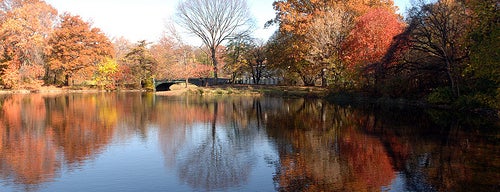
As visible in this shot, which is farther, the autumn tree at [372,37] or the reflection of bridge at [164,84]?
the reflection of bridge at [164,84]

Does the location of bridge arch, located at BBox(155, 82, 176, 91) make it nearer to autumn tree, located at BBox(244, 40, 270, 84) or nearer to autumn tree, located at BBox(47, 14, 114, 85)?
autumn tree, located at BBox(47, 14, 114, 85)

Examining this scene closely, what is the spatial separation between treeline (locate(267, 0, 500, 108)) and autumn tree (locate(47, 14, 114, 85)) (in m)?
28.0

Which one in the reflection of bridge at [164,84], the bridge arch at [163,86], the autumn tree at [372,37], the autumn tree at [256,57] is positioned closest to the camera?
the autumn tree at [372,37]

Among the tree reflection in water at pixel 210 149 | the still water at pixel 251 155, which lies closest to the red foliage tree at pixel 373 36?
the still water at pixel 251 155

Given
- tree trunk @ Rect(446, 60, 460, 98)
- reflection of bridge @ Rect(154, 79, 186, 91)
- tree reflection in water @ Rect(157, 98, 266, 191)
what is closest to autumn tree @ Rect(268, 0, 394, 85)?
tree trunk @ Rect(446, 60, 460, 98)

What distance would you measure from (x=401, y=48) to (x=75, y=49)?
1808 inches

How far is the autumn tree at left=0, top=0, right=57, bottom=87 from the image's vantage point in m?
51.0

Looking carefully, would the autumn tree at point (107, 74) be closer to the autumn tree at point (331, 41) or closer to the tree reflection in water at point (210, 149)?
the autumn tree at point (331, 41)

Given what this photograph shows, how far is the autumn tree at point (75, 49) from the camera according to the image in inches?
2191

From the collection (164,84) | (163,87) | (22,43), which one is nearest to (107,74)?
(163,87)

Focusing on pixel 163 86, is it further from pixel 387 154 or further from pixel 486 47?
pixel 387 154

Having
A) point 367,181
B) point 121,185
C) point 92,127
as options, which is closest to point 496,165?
point 367,181

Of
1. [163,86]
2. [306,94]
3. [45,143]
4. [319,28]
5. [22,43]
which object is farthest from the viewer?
[163,86]

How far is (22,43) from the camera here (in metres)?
51.3
